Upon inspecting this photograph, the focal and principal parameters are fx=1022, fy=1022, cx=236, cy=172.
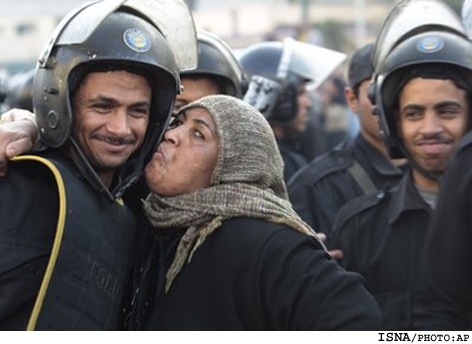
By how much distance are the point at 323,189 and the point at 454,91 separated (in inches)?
48.8

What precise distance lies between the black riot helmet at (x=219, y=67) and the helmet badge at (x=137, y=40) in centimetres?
117

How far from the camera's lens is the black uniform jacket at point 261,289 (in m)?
2.95

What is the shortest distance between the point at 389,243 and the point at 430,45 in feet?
2.55

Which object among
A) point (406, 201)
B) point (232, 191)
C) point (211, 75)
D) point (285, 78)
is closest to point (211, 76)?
point (211, 75)

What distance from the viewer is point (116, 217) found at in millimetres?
3328

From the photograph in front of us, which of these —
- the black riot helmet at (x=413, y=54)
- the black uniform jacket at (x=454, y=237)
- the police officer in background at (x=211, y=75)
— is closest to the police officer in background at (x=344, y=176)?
the police officer in background at (x=211, y=75)

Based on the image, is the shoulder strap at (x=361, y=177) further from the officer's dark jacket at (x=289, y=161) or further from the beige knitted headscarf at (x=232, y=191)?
the beige knitted headscarf at (x=232, y=191)

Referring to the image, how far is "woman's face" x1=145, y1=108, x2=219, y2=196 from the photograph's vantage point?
3287 millimetres

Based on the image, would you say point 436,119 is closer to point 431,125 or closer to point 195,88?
point 431,125

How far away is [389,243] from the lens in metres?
3.90

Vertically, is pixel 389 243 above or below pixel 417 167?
below
